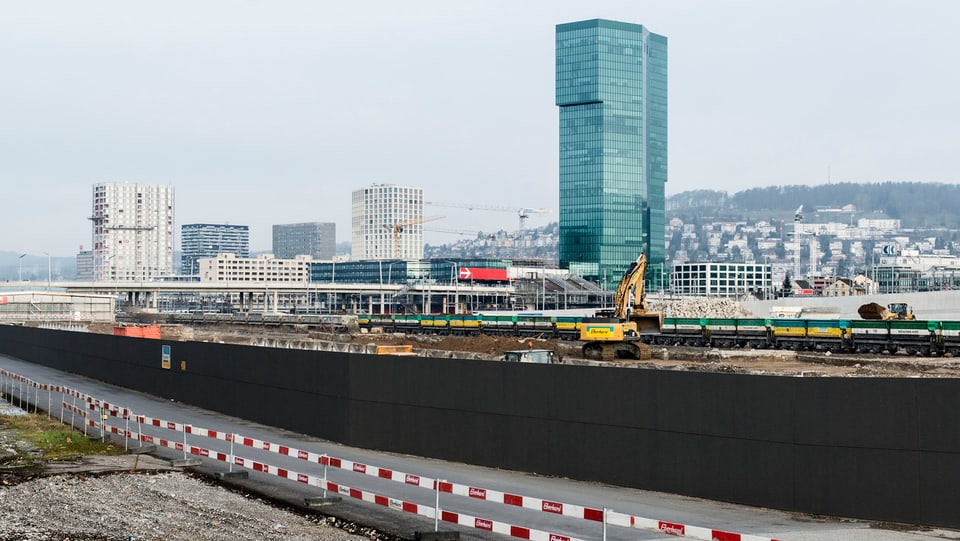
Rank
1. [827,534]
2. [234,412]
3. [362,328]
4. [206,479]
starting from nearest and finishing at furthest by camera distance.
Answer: [827,534] < [206,479] < [234,412] < [362,328]

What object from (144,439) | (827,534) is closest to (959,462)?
(827,534)

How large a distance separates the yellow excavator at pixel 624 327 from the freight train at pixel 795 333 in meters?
12.1

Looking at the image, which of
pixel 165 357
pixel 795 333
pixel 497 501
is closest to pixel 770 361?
pixel 795 333

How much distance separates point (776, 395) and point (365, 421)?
13.4 metres

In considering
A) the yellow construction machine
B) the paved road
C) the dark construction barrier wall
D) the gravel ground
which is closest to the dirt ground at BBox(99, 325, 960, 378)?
the dark construction barrier wall

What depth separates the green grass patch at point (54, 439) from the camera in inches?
1102

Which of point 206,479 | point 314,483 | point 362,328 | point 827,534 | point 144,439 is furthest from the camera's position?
point 362,328

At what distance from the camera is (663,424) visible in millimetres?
21641

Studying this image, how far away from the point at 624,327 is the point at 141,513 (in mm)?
34153

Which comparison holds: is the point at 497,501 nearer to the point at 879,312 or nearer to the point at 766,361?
the point at 766,361

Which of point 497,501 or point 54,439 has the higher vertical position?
point 497,501

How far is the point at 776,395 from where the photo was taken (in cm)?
1969

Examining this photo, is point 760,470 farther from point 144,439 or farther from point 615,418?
point 144,439

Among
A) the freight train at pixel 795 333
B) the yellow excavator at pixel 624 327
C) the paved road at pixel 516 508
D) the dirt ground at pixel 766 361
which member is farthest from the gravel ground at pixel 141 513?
the freight train at pixel 795 333
